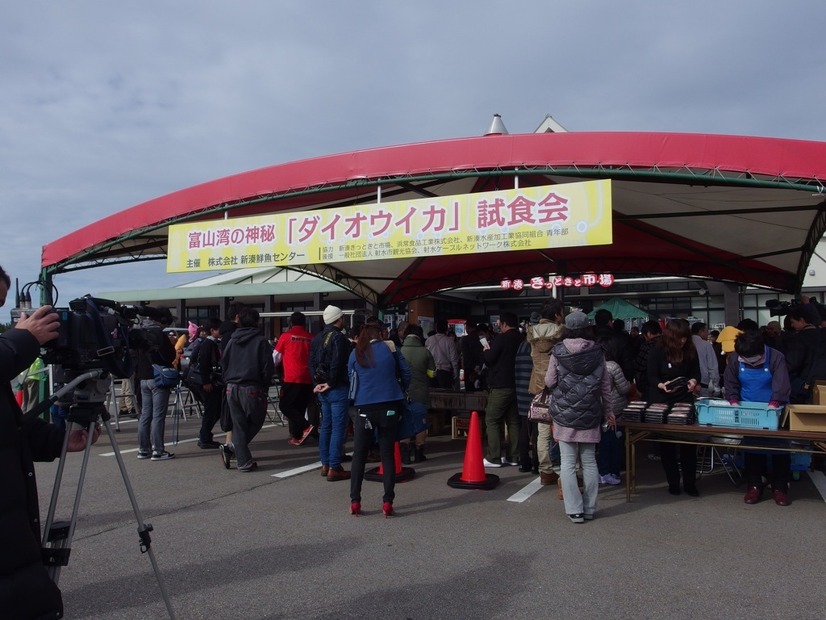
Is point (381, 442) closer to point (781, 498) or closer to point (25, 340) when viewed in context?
point (25, 340)

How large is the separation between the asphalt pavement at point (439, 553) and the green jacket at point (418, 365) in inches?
51.0

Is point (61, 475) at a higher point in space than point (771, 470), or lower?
higher

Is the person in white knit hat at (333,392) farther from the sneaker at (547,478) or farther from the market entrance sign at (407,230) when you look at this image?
the sneaker at (547,478)

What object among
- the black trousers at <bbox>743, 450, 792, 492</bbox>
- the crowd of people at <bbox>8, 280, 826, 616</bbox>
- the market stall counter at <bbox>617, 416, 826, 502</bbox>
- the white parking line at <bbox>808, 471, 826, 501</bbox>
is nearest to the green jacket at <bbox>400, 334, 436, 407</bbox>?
the crowd of people at <bbox>8, 280, 826, 616</bbox>

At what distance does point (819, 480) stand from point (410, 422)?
179 inches

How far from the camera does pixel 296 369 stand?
8094 millimetres

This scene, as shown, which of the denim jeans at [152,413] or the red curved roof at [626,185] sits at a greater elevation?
the red curved roof at [626,185]

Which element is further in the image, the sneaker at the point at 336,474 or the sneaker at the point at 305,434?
the sneaker at the point at 305,434

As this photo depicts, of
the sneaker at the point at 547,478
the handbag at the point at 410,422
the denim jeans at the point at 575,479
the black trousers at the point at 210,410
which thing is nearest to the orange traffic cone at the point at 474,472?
the sneaker at the point at 547,478

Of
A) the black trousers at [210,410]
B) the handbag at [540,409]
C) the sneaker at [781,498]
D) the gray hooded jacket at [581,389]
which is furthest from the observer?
the black trousers at [210,410]

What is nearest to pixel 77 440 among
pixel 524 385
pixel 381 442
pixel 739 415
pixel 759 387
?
pixel 381 442

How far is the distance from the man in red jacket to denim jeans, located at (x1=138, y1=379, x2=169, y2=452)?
1472mm

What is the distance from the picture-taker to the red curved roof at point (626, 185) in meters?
5.97

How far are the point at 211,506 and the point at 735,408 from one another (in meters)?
4.87
